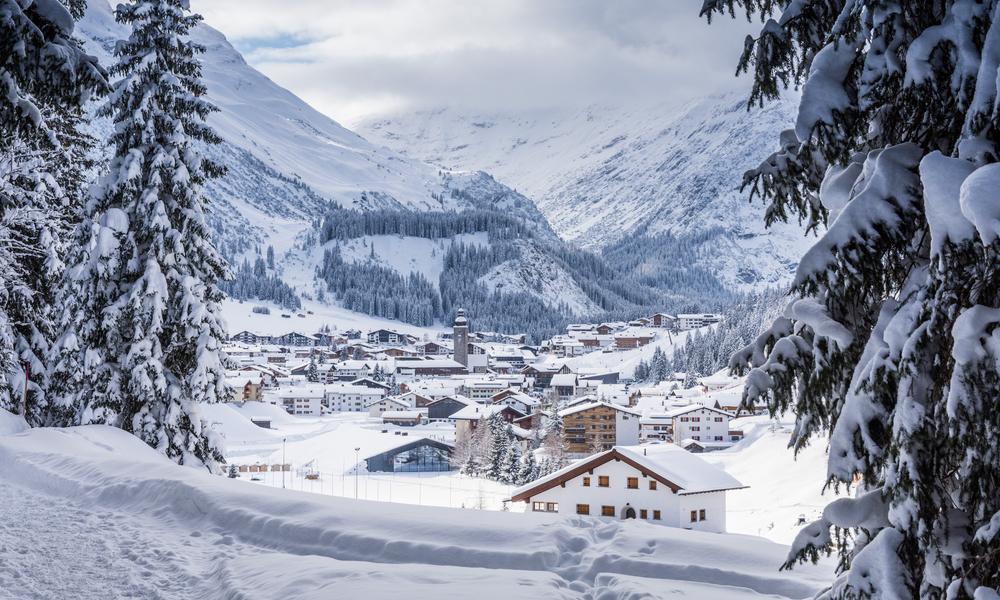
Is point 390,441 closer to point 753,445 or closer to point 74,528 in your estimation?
point 753,445

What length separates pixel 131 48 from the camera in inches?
842

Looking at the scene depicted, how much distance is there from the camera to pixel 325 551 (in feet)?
38.1

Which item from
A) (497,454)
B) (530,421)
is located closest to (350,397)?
(530,421)

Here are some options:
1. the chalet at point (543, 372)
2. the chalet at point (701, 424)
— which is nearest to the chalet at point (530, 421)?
the chalet at point (701, 424)

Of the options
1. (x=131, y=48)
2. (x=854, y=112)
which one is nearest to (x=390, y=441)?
(x=131, y=48)

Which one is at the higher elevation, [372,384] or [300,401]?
[372,384]

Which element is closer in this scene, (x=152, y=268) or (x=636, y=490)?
(x=152, y=268)

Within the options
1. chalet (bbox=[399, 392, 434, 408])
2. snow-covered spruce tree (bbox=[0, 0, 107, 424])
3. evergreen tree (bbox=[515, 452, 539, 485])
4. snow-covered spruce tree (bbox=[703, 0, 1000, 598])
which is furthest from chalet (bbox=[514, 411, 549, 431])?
snow-covered spruce tree (bbox=[703, 0, 1000, 598])

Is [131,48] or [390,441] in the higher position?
[131,48]

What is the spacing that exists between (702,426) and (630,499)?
59.8m

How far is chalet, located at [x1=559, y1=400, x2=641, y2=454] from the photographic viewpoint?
8206 cm

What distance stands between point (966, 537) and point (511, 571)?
702 cm

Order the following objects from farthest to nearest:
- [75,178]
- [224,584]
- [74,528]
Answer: [75,178], [74,528], [224,584]

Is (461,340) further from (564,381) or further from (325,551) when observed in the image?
(325,551)
